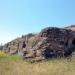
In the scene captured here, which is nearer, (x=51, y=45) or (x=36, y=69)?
(x=36, y=69)

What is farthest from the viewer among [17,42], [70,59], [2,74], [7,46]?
[7,46]

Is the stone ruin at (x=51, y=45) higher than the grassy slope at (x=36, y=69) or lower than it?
higher

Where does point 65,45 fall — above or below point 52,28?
below

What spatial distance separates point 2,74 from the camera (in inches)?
417

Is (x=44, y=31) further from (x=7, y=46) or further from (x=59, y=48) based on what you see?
(x=7, y=46)

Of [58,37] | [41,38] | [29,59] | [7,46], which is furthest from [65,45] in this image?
[7,46]

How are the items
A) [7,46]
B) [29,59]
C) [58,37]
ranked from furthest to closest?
[7,46]
[58,37]
[29,59]

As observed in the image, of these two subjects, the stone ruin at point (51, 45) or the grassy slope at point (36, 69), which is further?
the stone ruin at point (51, 45)

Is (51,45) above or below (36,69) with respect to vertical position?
above

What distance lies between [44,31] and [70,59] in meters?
5.33

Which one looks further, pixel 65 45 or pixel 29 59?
pixel 65 45

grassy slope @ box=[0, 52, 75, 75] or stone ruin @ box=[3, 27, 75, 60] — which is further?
stone ruin @ box=[3, 27, 75, 60]

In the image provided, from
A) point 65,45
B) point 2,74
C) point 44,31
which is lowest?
point 2,74

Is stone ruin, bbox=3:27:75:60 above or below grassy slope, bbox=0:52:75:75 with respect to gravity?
above
